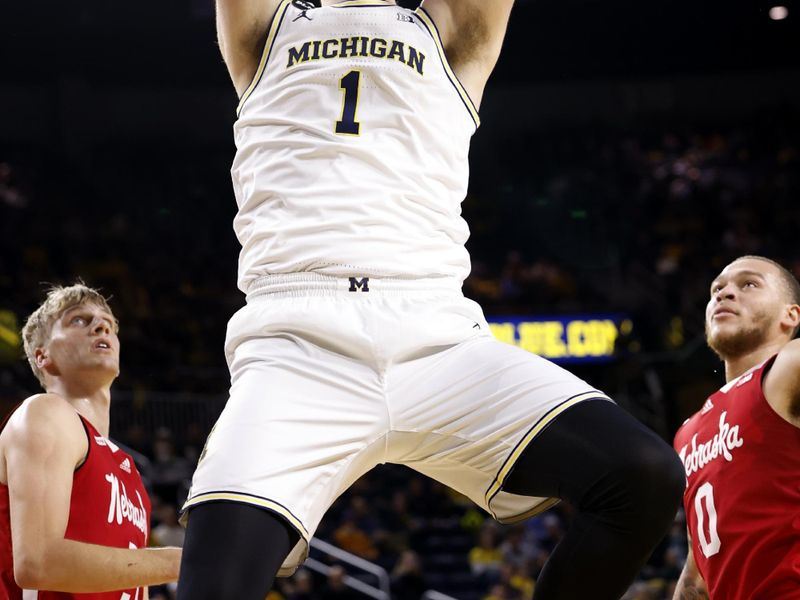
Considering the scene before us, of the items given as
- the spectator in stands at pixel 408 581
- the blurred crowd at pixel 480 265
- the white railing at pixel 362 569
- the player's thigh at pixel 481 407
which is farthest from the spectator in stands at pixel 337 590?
the player's thigh at pixel 481 407

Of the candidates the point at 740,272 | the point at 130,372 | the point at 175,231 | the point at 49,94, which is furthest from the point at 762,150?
the point at 740,272

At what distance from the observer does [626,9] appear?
16375 millimetres

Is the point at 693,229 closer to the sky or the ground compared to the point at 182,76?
closer to the ground

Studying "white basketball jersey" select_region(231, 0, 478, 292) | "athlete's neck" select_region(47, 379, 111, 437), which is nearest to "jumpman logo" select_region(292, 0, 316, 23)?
"white basketball jersey" select_region(231, 0, 478, 292)

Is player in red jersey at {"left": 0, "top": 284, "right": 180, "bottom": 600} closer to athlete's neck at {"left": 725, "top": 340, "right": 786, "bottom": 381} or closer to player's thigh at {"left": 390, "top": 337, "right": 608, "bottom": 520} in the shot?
player's thigh at {"left": 390, "top": 337, "right": 608, "bottom": 520}

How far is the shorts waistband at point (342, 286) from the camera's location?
2.27m

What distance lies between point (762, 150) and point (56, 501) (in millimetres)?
15781

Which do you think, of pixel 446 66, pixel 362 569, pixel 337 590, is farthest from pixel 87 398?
pixel 362 569

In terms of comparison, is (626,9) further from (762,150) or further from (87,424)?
(87,424)

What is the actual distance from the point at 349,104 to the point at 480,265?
548 inches

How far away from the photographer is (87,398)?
3.60 metres

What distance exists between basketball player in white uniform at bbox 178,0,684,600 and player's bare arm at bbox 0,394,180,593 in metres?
0.84

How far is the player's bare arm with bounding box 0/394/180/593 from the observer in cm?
284

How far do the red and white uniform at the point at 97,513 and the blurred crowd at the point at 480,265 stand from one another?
6159 mm
